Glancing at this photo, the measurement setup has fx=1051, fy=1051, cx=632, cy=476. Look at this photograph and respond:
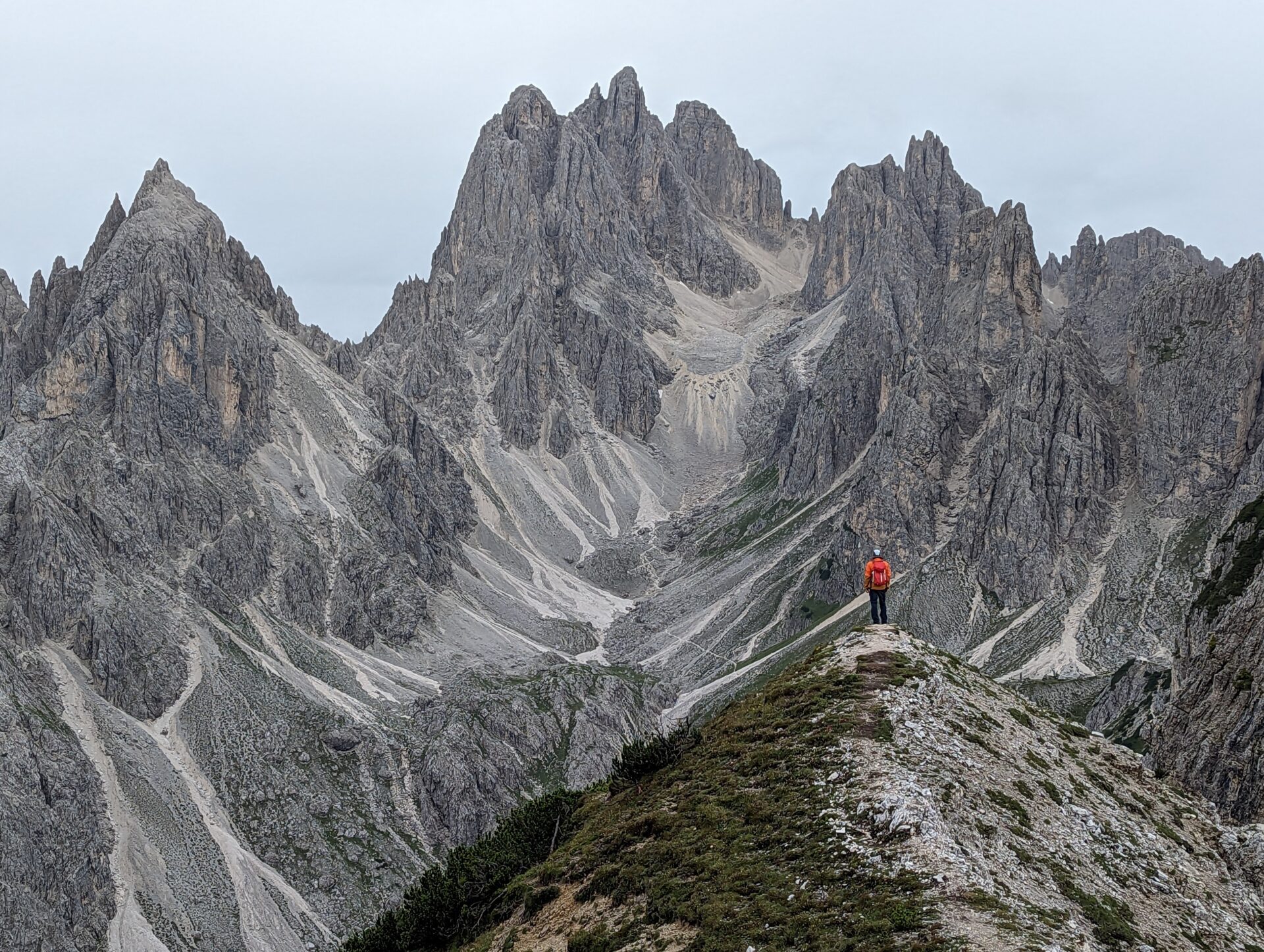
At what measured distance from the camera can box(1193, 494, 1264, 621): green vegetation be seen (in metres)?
88.8

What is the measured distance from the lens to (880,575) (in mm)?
42875

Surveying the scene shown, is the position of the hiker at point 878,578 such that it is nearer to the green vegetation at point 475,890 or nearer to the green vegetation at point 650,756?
the green vegetation at point 650,756

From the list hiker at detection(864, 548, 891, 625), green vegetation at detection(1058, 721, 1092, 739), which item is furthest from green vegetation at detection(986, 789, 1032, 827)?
hiker at detection(864, 548, 891, 625)

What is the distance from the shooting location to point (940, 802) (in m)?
28.9

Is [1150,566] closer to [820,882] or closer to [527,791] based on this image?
[527,791]

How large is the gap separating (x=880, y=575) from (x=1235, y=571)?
6672cm

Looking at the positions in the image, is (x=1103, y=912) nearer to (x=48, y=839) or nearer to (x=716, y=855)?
(x=716, y=855)

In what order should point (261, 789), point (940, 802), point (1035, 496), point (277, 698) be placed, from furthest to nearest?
point (1035, 496), point (277, 698), point (261, 789), point (940, 802)

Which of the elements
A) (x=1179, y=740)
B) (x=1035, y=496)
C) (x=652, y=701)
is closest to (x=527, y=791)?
(x=652, y=701)

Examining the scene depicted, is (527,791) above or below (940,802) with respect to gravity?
below

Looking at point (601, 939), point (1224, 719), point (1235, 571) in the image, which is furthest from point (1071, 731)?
point (1235, 571)

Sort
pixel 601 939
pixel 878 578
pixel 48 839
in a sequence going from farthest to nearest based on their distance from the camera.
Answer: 1. pixel 48 839
2. pixel 878 578
3. pixel 601 939

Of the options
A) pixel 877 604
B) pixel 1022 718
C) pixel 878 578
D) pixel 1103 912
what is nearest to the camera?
pixel 1103 912

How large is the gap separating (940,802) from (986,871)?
2.72 meters
